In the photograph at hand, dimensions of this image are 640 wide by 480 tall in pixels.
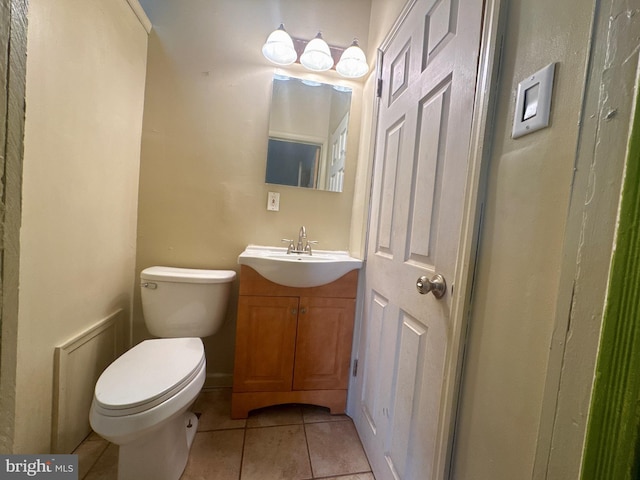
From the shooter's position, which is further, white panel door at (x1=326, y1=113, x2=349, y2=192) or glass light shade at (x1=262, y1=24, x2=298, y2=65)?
white panel door at (x1=326, y1=113, x2=349, y2=192)

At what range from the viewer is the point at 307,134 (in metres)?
1.54

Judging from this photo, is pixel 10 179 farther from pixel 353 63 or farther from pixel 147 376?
pixel 353 63

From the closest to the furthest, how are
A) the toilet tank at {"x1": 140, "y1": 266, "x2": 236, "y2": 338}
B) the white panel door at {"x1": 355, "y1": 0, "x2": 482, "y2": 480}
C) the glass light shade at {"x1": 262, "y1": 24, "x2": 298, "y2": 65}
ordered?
the white panel door at {"x1": 355, "y1": 0, "x2": 482, "y2": 480} → the toilet tank at {"x1": 140, "y1": 266, "x2": 236, "y2": 338} → the glass light shade at {"x1": 262, "y1": 24, "x2": 298, "y2": 65}

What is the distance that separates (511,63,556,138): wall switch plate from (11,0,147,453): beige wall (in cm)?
132

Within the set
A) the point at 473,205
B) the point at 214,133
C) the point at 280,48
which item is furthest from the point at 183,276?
the point at 280,48

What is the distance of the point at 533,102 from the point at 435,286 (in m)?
0.44

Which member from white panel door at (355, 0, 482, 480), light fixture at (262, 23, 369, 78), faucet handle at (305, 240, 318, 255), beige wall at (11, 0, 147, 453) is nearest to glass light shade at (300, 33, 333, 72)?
light fixture at (262, 23, 369, 78)

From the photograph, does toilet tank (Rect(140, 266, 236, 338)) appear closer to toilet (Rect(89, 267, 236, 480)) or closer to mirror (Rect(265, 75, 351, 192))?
toilet (Rect(89, 267, 236, 480))

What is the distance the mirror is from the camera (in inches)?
59.7

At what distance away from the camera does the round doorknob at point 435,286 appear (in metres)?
0.66

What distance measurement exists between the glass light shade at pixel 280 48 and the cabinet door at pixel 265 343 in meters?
1.33

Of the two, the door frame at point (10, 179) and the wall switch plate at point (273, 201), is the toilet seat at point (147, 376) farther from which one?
the wall switch plate at point (273, 201)

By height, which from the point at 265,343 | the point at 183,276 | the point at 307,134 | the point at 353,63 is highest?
the point at 353,63

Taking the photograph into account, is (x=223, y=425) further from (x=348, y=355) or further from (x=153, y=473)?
(x=348, y=355)
